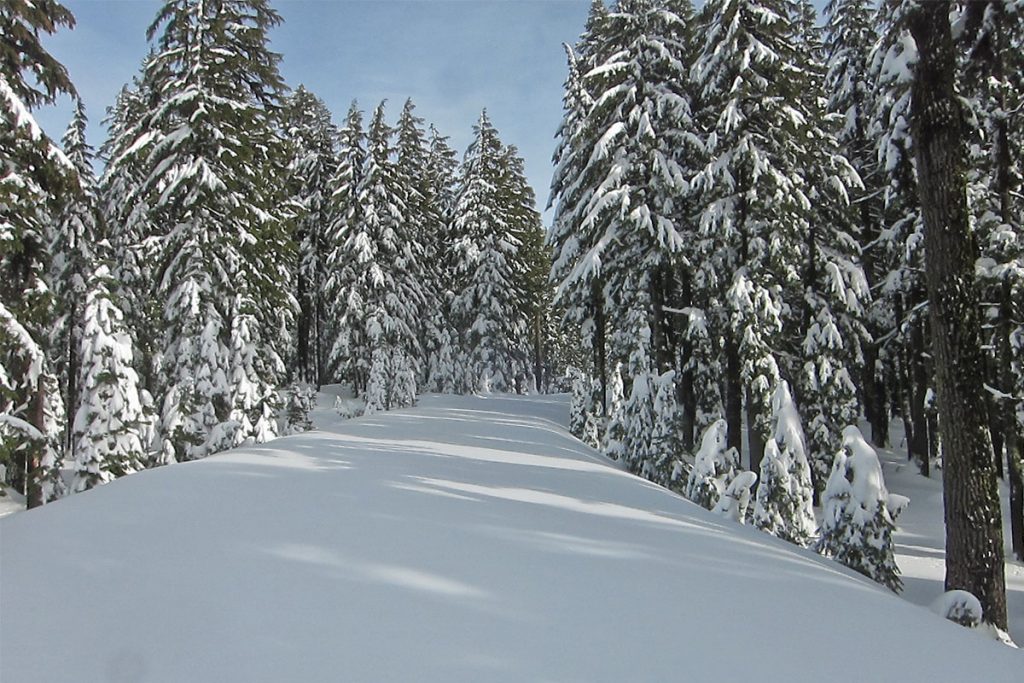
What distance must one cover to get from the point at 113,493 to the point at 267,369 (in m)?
11.3

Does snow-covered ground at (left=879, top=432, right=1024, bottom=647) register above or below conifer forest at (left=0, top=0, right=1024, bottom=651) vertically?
below

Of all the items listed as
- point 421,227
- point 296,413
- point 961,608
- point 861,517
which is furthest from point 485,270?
point 961,608

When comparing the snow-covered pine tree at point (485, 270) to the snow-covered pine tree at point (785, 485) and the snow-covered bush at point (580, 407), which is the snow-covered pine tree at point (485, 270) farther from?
the snow-covered pine tree at point (785, 485)

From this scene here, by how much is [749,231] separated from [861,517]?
31.3 ft

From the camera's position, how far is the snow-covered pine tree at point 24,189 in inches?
373

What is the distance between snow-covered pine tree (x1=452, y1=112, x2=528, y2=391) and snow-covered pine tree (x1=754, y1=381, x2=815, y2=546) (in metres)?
26.1

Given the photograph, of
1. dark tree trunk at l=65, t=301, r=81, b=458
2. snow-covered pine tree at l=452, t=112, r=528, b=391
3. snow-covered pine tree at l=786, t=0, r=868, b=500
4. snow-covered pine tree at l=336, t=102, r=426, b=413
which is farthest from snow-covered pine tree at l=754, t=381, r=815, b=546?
snow-covered pine tree at l=452, t=112, r=528, b=391

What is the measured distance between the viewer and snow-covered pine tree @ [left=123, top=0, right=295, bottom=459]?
15180 mm

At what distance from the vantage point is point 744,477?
9.30 m

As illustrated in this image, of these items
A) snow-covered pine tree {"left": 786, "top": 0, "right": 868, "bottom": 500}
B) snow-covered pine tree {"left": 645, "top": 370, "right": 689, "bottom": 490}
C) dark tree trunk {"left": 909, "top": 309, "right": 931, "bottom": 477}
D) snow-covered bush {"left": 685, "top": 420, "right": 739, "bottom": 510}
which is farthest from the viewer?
dark tree trunk {"left": 909, "top": 309, "right": 931, "bottom": 477}

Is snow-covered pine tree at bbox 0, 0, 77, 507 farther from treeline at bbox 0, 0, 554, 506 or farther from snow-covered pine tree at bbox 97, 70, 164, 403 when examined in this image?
snow-covered pine tree at bbox 97, 70, 164, 403

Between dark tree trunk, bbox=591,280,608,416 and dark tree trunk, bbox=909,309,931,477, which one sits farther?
dark tree trunk, bbox=591,280,608,416

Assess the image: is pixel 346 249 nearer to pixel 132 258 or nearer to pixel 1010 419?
pixel 132 258

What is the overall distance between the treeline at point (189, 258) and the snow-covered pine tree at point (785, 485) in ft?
38.2
